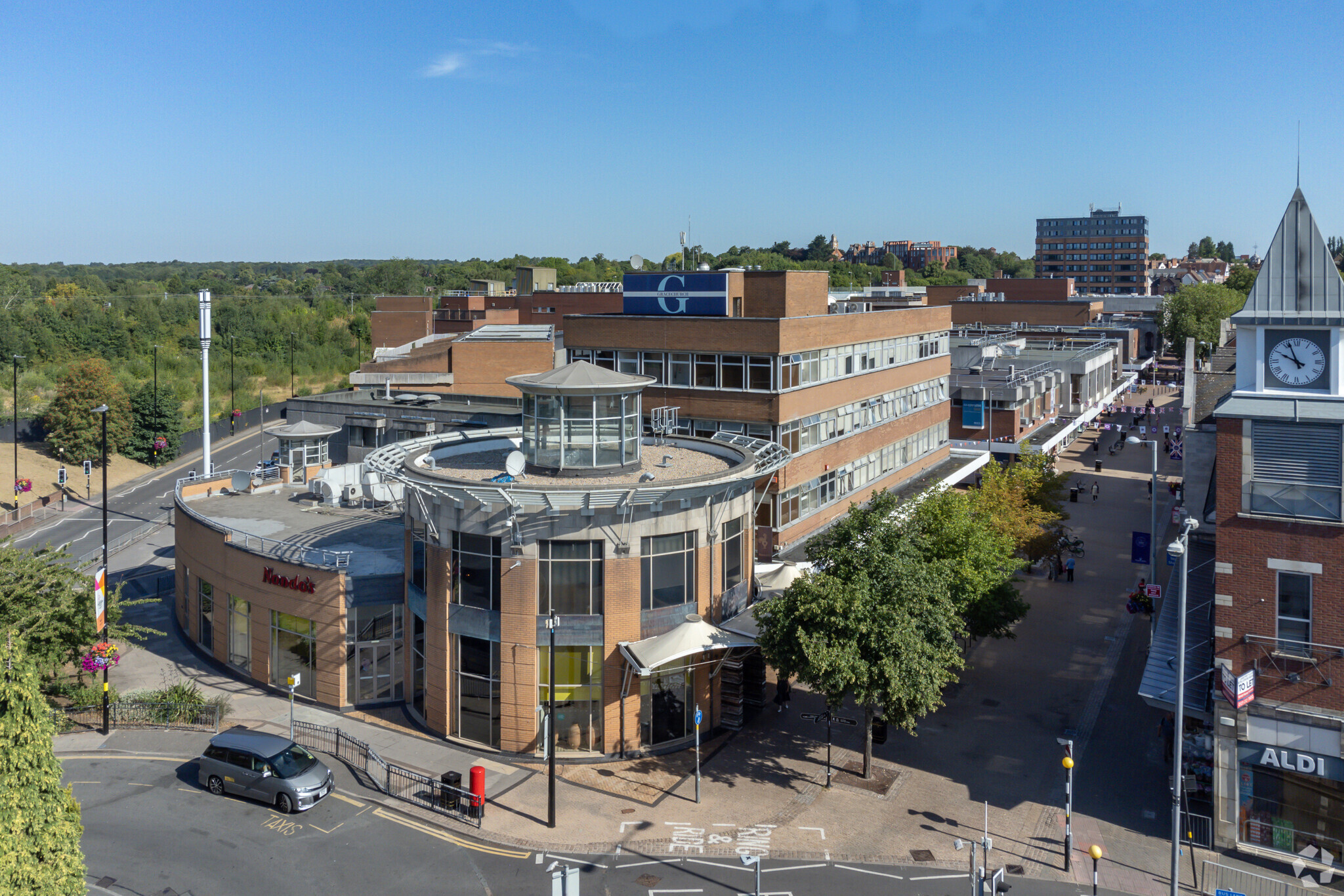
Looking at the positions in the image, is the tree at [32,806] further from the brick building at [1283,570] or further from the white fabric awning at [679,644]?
the brick building at [1283,570]

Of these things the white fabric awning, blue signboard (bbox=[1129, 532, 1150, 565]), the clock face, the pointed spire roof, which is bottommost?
the white fabric awning

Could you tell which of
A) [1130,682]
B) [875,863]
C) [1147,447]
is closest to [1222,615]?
[875,863]

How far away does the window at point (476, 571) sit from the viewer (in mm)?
28438

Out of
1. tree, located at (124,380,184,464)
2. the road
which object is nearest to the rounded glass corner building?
the road

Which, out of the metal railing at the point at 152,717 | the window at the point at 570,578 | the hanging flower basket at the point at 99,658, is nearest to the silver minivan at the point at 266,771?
the metal railing at the point at 152,717

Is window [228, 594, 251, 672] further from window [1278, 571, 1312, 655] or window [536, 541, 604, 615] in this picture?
window [1278, 571, 1312, 655]

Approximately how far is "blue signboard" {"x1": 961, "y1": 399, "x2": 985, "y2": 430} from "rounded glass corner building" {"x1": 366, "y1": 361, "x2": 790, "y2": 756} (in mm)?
44765

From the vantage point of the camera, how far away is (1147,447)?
3531 inches

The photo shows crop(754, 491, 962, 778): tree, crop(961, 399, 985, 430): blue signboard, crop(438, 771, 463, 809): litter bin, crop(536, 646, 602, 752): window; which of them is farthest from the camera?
crop(961, 399, 985, 430): blue signboard

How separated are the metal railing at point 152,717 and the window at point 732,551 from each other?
1630 centimetres

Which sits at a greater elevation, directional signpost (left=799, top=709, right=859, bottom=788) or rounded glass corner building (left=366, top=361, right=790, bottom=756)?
rounded glass corner building (left=366, top=361, right=790, bottom=756)

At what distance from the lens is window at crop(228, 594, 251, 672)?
3531 centimetres

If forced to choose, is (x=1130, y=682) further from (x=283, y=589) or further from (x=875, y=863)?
(x=283, y=589)

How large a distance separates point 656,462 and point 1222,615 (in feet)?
56.7
